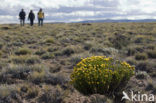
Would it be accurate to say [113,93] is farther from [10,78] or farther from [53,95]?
[10,78]

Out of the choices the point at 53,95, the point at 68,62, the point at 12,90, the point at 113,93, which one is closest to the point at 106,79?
the point at 113,93

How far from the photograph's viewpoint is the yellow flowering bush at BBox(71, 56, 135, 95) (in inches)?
148

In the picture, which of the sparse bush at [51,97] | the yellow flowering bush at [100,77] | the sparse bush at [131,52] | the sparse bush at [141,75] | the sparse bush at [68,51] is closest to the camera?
the yellow flowering bush at [100,77]

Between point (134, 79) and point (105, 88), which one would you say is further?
point (134, 79)

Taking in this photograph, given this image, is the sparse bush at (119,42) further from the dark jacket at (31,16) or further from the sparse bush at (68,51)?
the dark jacket at (31,16)

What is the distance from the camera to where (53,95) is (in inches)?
162

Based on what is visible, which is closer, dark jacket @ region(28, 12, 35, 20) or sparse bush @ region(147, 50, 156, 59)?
sparse bush @ region(147, 50, 156, 59)

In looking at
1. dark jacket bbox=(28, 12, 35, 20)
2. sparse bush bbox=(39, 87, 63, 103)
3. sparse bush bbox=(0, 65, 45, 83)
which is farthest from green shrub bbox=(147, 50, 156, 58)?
dark jacket bbox=(28, 12, 35, 20)

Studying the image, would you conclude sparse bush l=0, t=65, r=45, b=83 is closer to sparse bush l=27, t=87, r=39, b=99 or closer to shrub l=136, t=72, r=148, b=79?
sparse bush l=27, t=87, r=39, b=99

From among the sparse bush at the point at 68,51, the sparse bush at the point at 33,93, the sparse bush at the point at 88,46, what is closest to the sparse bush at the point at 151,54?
the sparse bush at the point at 88,46

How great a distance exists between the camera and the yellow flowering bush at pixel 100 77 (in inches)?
148

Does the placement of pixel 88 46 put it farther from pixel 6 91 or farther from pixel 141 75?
pixel 6 91

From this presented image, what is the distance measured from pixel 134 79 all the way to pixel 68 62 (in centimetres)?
286

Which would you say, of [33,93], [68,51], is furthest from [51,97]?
[68,51]
